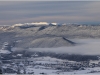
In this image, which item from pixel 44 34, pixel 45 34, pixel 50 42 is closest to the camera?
pixel 50 42

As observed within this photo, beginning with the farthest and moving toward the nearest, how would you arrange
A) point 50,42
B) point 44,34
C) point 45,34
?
point 45,34, point 44,34, point 50,42

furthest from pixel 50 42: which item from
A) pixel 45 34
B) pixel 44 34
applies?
pixel 45 34

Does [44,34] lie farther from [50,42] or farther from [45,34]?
[50,42]

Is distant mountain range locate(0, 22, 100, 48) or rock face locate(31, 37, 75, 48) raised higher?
distant mountain range locate(0, 22, 100, 48)

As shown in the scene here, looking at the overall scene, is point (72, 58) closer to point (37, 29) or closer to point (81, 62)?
point (81, 62)

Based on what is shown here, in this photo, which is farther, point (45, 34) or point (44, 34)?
point (45, 34)

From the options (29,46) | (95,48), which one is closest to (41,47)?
(29,46)

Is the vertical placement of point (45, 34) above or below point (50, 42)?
above

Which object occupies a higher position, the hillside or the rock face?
the hillside

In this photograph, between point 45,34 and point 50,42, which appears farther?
point 45,34

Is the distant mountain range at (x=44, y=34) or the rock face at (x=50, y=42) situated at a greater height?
the distant mountain range at (x=44, y=34)

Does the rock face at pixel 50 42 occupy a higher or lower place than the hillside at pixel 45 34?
lower
